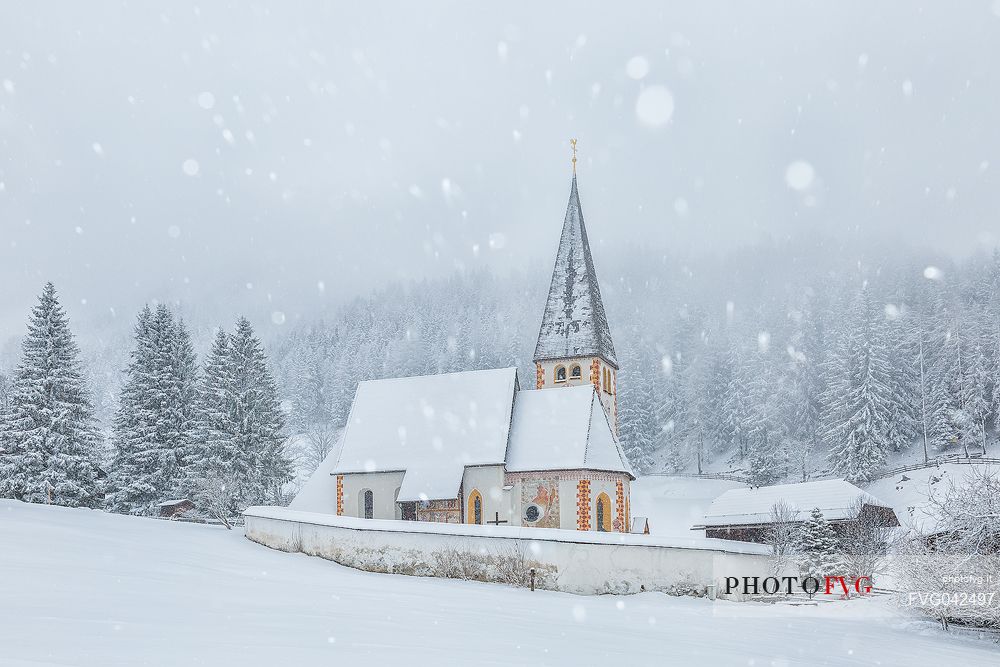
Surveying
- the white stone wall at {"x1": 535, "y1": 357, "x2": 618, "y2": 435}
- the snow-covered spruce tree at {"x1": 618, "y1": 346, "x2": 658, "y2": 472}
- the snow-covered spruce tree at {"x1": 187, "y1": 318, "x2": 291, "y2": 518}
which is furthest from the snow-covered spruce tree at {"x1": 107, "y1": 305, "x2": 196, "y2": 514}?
the snow-covered spruce tree at {"x1": 618, "y1": 346, "x2": 658, "y2": 472}

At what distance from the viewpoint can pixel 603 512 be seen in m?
34.4

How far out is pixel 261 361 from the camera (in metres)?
50.5

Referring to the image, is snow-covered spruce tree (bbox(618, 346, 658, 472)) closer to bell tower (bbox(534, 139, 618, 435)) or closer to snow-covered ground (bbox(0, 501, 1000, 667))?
bell tower (bbox(534, 139, 618, 435))

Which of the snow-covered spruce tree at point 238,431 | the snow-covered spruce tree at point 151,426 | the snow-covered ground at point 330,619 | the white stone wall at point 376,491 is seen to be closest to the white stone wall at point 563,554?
the snow-covered ground at point 330,619

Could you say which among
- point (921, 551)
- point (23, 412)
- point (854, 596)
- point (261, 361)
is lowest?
point (854, 596)

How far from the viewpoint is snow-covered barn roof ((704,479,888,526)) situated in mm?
34125

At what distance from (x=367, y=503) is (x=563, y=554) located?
59.5 feet

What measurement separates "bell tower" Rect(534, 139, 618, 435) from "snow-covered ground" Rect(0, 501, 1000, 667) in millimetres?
22109

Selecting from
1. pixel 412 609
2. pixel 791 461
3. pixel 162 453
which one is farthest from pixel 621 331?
pixel 412 609

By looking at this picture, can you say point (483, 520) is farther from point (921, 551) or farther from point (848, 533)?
point (921, 551)

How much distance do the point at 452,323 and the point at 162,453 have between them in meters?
105

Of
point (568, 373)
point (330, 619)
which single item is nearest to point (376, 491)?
point (568, 373)

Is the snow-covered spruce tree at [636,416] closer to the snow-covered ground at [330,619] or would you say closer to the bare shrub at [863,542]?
the bare shrub at [863,542]

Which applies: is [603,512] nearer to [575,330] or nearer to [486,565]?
[575,330]
